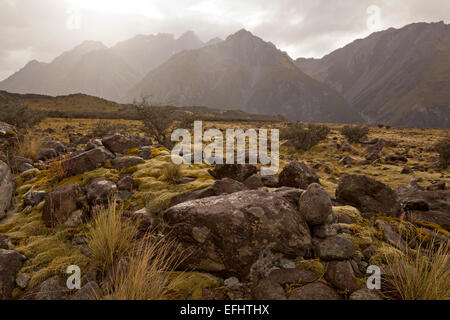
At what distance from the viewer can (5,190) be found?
561 cm

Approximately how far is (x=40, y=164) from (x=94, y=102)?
8395 centimetres

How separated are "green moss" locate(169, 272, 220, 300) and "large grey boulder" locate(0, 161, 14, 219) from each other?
497cm

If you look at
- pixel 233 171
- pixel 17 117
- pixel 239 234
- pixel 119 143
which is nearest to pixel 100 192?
pixel 233 171

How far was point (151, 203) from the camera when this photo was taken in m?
5.19

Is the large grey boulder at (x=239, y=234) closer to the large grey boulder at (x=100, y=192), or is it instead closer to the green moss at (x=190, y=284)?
the green moss at (x=190, y=284)

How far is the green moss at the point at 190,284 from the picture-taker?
292cm

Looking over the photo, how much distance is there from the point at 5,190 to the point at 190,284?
5537mm

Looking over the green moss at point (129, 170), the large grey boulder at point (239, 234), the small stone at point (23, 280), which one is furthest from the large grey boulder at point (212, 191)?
the green moss at point (129, 170)

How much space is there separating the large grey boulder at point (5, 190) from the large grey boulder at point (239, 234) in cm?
452

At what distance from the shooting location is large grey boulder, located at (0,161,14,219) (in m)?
5.44
